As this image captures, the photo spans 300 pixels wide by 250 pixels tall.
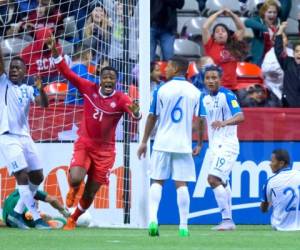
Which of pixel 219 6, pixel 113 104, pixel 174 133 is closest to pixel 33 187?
pixel 113 104

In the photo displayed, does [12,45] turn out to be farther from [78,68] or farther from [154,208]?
[154,208]

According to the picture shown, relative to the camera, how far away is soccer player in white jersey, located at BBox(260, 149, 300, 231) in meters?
14.8

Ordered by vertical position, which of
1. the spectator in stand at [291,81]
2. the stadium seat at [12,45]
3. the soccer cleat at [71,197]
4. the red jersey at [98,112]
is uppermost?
the stadium seat at [12,45]

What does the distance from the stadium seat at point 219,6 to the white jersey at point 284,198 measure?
5649 mm

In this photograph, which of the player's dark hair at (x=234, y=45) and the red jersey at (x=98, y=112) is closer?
the red jersey at (x=98, y=112)

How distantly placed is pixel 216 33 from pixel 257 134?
263cm

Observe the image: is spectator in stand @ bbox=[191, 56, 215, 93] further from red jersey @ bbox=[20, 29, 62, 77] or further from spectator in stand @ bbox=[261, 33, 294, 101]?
red jersey @ bbox=[20, 29, 62, 77]

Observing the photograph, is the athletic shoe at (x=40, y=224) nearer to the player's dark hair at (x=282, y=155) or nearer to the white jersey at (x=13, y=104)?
the white jersey at (x=13, y=104)

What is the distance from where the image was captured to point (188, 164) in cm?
1293

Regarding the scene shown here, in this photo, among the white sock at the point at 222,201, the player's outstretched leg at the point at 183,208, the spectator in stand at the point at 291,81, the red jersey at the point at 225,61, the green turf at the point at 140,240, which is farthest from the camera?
the red jersey at the point at 225,61

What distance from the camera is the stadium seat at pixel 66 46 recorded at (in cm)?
1608

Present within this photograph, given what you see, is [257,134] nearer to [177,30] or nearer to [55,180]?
[55,180]

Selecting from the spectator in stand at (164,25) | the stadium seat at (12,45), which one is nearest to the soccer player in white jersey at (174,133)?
Result: the stadium seat at (12,45)

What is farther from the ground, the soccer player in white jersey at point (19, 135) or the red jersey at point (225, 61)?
the red jersey at point (225, 61)
